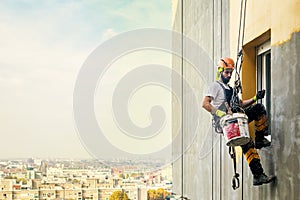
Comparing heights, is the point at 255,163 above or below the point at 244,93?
below

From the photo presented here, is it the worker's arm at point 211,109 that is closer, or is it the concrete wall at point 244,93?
the concrete wall at point 244,93

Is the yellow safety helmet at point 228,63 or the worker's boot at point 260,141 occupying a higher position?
the yellow safety helmet at point 228,63

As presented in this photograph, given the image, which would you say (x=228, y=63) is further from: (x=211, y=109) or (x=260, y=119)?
(x=260, y=119)

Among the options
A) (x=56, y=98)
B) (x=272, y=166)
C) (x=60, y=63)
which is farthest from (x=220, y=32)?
(x=60, y=63)

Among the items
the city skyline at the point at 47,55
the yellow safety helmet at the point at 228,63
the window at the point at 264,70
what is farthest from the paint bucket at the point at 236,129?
the city skyline at the point at 47,55

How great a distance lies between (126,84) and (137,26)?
317 cm

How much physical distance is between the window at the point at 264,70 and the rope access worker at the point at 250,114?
0.44 m

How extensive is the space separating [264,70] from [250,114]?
939mm

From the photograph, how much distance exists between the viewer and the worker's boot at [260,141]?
4707 mm

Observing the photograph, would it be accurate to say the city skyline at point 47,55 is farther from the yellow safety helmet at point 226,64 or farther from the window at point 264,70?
the yellow safety helmet at point 226,64

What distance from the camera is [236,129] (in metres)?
4.42

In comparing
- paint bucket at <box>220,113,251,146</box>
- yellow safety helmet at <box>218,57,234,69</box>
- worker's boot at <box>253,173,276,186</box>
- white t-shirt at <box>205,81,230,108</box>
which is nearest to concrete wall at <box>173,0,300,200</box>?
worker's boot at <box>253,173,276,186</box>

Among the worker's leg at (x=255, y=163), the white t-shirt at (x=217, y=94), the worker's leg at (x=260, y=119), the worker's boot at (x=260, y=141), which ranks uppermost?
the white t-shirt at (x=217, y=94)

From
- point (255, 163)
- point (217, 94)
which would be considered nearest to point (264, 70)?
point (217, 94)
